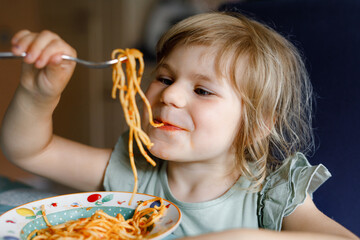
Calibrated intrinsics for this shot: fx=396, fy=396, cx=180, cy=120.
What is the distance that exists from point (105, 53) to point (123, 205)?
283 cm

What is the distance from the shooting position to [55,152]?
1.11m

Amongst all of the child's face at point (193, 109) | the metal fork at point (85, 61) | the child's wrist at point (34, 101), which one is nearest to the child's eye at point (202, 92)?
the child's face at point (193, 109)

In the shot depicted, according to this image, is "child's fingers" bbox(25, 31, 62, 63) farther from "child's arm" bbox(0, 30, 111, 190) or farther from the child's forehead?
the child's forehead

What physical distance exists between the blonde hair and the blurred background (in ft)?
0.17

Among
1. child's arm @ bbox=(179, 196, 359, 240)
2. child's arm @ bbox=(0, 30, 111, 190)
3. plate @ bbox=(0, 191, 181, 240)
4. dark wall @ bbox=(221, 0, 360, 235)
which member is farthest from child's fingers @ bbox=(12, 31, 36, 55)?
dark wall @ bbox=(221, 0, 360, 235)

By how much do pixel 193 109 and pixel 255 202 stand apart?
0.29m

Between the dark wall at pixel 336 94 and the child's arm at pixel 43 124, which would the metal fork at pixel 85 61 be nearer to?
the child's arm at pixel 43 124

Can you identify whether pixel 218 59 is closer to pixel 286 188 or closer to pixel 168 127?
pixel 168 127

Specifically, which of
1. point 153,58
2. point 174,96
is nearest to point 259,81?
point 174,96

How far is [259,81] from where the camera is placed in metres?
0.99

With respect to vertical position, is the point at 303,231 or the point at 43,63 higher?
the point at 43,63

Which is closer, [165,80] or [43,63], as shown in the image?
[43,63]

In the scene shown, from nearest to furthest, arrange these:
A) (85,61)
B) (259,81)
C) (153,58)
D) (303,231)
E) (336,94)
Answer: (85,61)
(303,231)
(259,81)
(336,94)
(153,58)

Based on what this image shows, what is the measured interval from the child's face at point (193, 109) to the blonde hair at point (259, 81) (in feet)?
0.10
